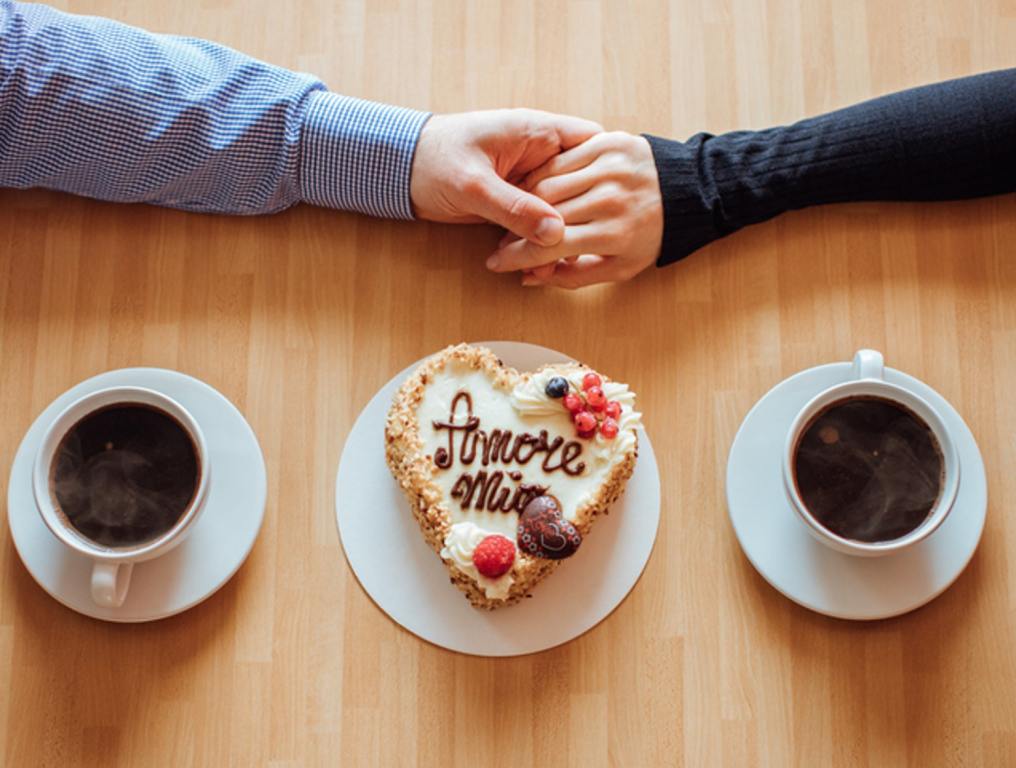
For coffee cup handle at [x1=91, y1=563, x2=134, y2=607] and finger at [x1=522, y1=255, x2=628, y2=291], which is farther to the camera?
finger at [x1=522, y1=255, x2=628, y2=291]

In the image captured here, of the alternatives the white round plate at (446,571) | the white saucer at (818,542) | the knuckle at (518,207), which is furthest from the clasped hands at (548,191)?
the white saucer at (818,542)

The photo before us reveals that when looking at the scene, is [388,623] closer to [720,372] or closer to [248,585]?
[248,585]

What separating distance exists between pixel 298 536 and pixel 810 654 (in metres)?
0.62

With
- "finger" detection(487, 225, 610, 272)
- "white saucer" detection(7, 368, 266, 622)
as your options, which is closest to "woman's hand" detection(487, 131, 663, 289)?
"finger" detection(487, 225, 610, 272)

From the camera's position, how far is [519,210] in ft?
3.86

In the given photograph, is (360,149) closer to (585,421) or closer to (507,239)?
(507,239)

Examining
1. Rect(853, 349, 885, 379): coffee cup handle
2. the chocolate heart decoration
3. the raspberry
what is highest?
Rect(853, 349, 885, 379): coffee cup handle

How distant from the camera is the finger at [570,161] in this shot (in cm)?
123

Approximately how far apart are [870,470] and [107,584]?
2.76ft

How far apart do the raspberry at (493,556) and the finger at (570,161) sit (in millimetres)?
446

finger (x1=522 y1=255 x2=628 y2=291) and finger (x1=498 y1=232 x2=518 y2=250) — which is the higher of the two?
finger (x1=498 y1=232 x2=518 y2=250)

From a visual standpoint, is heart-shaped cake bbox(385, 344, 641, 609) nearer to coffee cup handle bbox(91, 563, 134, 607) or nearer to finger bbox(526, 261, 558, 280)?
finger bbox(526, 261, 558, 280)

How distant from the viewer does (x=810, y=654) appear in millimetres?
1196

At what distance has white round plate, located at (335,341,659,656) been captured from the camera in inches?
45.9
